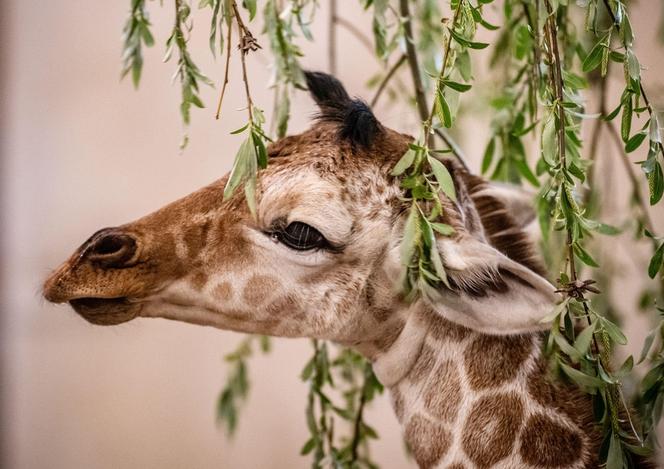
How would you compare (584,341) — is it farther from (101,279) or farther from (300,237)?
(101,279)

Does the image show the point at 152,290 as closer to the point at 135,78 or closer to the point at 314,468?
the point at 135,78

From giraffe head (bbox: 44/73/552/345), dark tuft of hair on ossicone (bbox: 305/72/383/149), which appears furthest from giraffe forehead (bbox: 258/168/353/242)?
dark tuft of hair on ossicone (bbox: 305/72/383/149)

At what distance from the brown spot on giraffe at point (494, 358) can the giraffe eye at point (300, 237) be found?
31cm

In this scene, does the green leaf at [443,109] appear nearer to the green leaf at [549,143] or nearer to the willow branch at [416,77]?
the green leaf at [549,143]

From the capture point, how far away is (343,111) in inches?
47.3

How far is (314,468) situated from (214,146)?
181 centimetres

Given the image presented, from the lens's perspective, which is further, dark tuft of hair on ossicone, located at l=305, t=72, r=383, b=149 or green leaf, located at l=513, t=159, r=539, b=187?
green leaf, located at l=513, t=159, r=539, b=187

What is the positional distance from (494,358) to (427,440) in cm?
18

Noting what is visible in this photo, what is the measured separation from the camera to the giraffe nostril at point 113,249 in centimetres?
107

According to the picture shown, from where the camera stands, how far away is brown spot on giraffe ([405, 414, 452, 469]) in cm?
116

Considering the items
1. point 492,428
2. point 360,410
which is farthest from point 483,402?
point 360,410

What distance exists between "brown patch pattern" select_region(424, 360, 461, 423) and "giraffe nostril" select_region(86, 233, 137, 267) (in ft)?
1.73

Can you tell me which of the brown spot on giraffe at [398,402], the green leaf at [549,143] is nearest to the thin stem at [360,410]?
the brown spot on giraffe at [398,402]

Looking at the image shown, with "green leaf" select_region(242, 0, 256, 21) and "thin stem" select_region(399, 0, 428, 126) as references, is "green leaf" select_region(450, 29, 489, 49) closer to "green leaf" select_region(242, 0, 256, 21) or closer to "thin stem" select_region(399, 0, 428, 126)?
"green leaf" select_region(242, 0, 256, 21)
